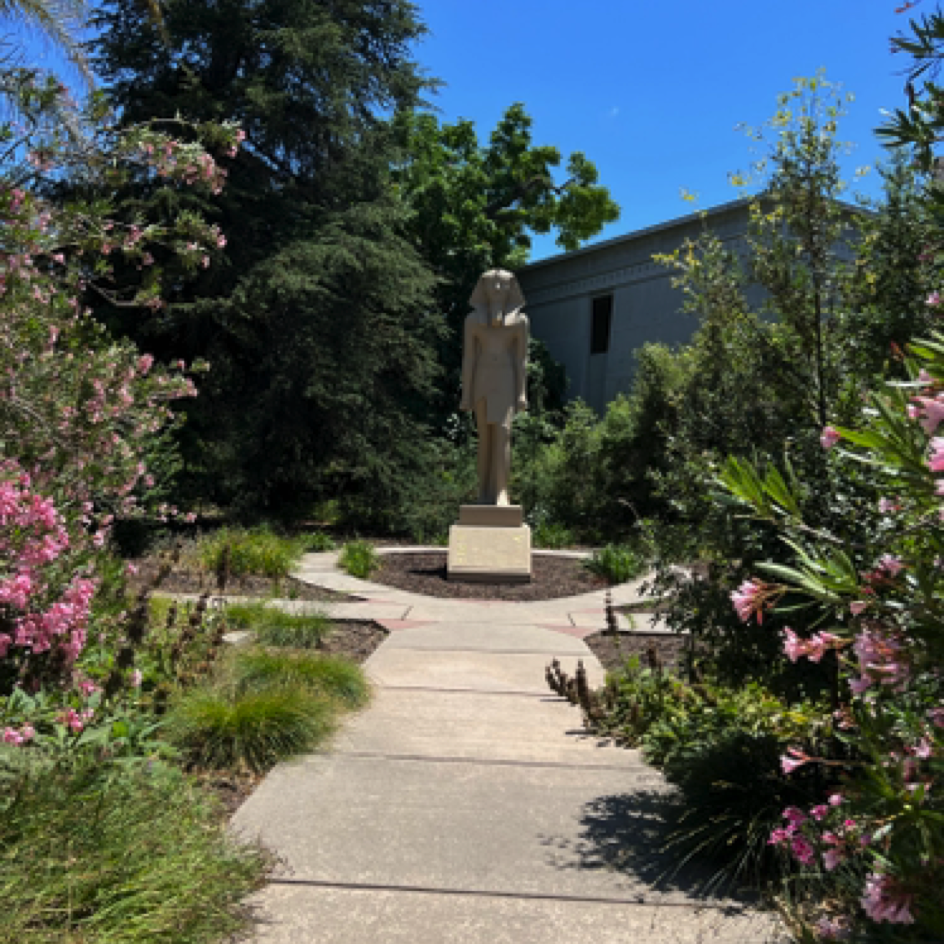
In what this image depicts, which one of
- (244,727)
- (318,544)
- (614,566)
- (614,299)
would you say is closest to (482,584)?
(614,566)

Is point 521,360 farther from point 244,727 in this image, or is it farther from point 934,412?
point 934,412

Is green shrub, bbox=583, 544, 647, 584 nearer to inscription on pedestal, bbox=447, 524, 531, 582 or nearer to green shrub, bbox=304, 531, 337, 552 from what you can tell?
inscription on pedestal, bbox=447, 524, 531, 582

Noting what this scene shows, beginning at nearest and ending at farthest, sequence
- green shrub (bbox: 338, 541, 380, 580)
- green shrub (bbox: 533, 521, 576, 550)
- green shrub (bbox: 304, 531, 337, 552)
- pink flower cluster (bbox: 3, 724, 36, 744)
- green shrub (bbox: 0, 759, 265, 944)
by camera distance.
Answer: green shrub (bbox: 0, 759, 265, 944) < pink flower cluster (bbox: 3, 724, 36, 744) < green shrub (bbox: 338, 541, 380, 580) < green shrub (bbox: 304, 531, 337, 552) < green shrub (bbox: 533, 521, 576, 550)

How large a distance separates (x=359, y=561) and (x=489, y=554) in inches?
59.2

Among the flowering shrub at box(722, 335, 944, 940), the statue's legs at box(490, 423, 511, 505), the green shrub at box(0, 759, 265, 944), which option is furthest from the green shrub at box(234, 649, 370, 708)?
the statue's legs at box(490, 423, 511, 505)

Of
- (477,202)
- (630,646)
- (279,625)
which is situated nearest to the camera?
(279,625)

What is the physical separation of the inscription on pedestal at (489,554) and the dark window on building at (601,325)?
11.8 metres

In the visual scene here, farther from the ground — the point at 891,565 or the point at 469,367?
the point at 469,367

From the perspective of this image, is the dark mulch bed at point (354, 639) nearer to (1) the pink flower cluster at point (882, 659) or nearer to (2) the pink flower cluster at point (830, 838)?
(2) the pink flower cluster at point (830, 838)

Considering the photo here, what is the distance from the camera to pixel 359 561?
407 inches

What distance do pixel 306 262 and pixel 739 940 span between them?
13.0 m

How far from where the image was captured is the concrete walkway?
2762 mm

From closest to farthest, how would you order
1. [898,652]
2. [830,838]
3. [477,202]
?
[898,652]
[830,838]
[477,202]

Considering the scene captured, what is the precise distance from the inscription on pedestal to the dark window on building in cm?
1182
